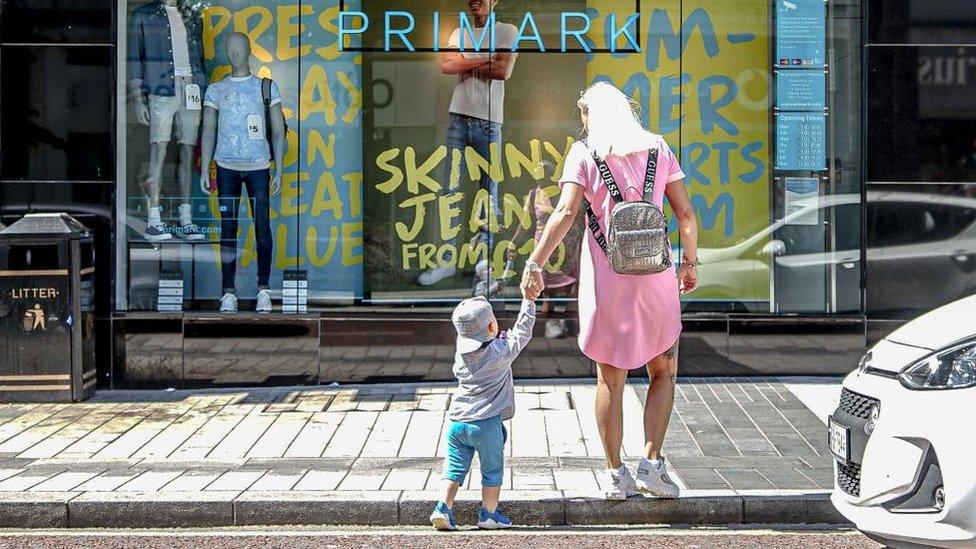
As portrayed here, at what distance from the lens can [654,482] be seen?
632cm

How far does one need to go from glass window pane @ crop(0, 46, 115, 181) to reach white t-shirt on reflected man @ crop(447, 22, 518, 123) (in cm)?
284

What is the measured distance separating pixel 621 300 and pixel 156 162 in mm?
5522

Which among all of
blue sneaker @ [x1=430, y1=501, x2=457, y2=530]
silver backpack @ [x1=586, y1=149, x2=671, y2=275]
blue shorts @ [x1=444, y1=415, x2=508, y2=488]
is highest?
silver backpack @ [x1=586, y1=149, x2=671, y2=275]

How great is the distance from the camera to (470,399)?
19.9 ft

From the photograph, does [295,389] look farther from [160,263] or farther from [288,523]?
[288,523]

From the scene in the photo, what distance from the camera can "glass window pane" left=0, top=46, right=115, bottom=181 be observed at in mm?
10227

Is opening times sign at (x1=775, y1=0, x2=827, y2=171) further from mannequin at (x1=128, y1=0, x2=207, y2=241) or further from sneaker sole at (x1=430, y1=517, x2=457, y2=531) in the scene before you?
sneaker sole at (x1=430, y1=517, x2=457, y2=531)

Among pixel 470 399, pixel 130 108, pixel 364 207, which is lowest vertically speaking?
pixel 470 399

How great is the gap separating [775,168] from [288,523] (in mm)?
5929

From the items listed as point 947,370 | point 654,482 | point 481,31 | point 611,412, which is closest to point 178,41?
point 481,31

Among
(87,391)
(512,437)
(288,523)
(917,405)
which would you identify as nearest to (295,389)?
(87,391)

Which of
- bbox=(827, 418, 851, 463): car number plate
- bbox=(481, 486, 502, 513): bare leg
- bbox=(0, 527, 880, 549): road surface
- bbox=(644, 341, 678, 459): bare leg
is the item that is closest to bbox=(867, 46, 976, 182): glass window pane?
bbox=(644, 341, 678, 459): bare leg

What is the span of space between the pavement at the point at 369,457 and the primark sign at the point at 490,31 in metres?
2.80

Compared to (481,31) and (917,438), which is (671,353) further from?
(481,31)
